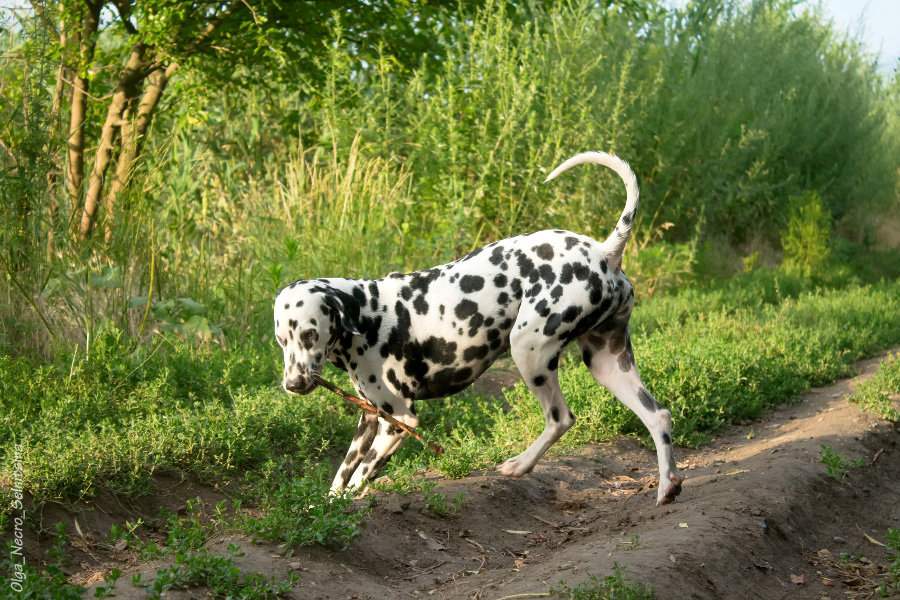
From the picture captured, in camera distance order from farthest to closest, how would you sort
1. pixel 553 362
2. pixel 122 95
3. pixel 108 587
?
1. pixel 122 95
2. pixel 553 362
3. pixel 108 587

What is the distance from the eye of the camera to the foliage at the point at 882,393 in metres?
6.64

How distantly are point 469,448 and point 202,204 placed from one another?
6961 mm

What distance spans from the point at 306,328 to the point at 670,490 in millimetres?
2133

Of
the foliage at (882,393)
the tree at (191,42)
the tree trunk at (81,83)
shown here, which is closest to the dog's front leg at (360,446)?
the foliage at (882,393)

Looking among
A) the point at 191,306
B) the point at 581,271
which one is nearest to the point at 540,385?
the point at 581,271

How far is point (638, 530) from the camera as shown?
4.46 meters

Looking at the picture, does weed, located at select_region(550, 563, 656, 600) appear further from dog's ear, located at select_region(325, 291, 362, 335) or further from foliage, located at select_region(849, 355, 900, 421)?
foliage, located at select_region(849, 355, 900, 421)

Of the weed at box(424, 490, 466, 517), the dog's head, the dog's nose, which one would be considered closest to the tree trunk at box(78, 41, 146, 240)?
the dog's head

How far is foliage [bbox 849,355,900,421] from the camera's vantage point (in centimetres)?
664

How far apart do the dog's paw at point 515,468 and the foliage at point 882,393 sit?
314 centimetres

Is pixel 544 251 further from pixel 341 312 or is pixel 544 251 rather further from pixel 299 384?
pixel 299 384

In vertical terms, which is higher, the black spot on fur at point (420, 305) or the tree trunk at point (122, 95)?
the tree trunk at point (122, 95)

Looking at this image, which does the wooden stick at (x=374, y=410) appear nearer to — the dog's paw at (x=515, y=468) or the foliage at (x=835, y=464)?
the dog's paw at (x=515, y=468)

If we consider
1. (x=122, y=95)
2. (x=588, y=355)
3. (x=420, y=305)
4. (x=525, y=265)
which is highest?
(x=122, y=95)
